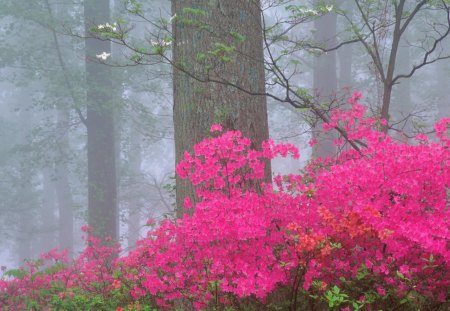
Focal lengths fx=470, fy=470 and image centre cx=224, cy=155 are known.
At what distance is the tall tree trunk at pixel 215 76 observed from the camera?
4.70 meters

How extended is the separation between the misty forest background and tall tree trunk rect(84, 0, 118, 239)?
0.04 meters

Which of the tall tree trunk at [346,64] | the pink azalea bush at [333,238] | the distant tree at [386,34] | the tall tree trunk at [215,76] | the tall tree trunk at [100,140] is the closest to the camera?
the pink azalea bush at [333,238]

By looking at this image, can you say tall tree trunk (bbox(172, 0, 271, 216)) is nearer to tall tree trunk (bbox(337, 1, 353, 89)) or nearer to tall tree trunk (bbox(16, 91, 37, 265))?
tall tree trunk (bbox(337, 1, 353, 89))

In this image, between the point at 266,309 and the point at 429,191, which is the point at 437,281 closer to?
the point at 429,191

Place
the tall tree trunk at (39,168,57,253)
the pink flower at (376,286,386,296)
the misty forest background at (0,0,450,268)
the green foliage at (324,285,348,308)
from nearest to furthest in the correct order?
the green foliage at (324,285,348,308)
the pink flower at (376,286,386,296)
the misty forest background at (0,0,450,268)
the tall tree trunk at (39,168,57,253)

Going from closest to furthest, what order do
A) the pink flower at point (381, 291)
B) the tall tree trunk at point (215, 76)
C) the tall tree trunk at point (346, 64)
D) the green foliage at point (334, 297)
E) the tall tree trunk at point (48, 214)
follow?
1. the green foliage at point (334, 297)
2. the pink flower at point (381, 291)
3. the tall tree trunk at point (215, 76)
4. the tall tree trunk at point (346, 64)
5. the tall tree trunk at point (48, 214)

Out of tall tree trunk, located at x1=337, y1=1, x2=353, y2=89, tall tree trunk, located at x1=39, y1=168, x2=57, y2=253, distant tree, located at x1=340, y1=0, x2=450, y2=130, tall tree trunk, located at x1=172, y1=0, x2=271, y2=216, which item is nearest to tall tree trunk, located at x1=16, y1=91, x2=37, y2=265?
tall tree trunk, located at x1=39, y1=168, x2=57, y2=253

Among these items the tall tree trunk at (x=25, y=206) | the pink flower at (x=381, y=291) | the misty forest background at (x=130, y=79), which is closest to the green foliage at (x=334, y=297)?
the pink flower at (x=381, y=291)

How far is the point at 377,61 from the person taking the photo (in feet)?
20.6

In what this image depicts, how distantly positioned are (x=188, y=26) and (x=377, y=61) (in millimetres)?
2812

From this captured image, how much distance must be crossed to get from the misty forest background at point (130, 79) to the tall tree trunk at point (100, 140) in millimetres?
44

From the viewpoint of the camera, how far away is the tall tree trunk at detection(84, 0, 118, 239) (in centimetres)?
1287

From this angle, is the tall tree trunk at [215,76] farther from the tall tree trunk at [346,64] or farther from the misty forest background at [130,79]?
the tall tree trunk at [346,64]

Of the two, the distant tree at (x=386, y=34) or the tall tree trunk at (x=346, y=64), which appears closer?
the distant tree at (x=386, y=34)
